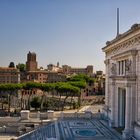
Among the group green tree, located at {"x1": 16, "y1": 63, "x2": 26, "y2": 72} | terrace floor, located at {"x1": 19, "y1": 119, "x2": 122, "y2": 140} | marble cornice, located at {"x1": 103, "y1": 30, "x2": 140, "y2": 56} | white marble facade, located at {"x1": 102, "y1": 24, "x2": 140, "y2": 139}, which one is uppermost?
green tree, located at {"x1": 16, "y1": 63, "x2": 26, "y2": 72}

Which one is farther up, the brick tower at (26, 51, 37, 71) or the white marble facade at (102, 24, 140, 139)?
the brick tower at (26, 51, 37, 71)

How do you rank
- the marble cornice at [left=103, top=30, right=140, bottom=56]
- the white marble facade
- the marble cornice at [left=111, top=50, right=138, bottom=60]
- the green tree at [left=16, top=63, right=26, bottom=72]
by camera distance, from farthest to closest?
the green tree at [left=16, top=63, right=26, bottom=72]
the marble cornice at [left=111, top=50, right=138, bottom=60]
the marble cornice at [left=103, top=30, right=140, bottom=56]
the white marble facade

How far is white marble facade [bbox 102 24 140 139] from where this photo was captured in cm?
2288

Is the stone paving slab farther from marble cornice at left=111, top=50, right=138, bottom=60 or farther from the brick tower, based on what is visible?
the brick tower

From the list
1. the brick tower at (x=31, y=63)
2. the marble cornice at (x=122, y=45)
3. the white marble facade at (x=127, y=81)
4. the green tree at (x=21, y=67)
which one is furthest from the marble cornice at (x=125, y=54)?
the green tree at (x=21, y=67)

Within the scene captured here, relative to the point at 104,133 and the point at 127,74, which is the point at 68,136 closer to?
the point at 104,133

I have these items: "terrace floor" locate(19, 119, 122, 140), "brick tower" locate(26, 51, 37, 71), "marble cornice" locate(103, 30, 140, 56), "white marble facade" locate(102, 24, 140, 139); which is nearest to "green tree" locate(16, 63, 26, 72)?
"brick tower" locate(26, 51, 37, 71)

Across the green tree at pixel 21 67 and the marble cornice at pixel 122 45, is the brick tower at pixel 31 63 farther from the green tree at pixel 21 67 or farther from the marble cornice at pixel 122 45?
the marble cornice at pixel 122 45

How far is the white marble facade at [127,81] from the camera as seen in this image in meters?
22.9

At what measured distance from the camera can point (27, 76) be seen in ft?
383

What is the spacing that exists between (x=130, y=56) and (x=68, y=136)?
788 cm

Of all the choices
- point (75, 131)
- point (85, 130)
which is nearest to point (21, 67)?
point (85, 130)

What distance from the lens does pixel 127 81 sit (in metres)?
23.7

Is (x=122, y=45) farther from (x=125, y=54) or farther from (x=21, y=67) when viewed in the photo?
(x=21, y=67)
